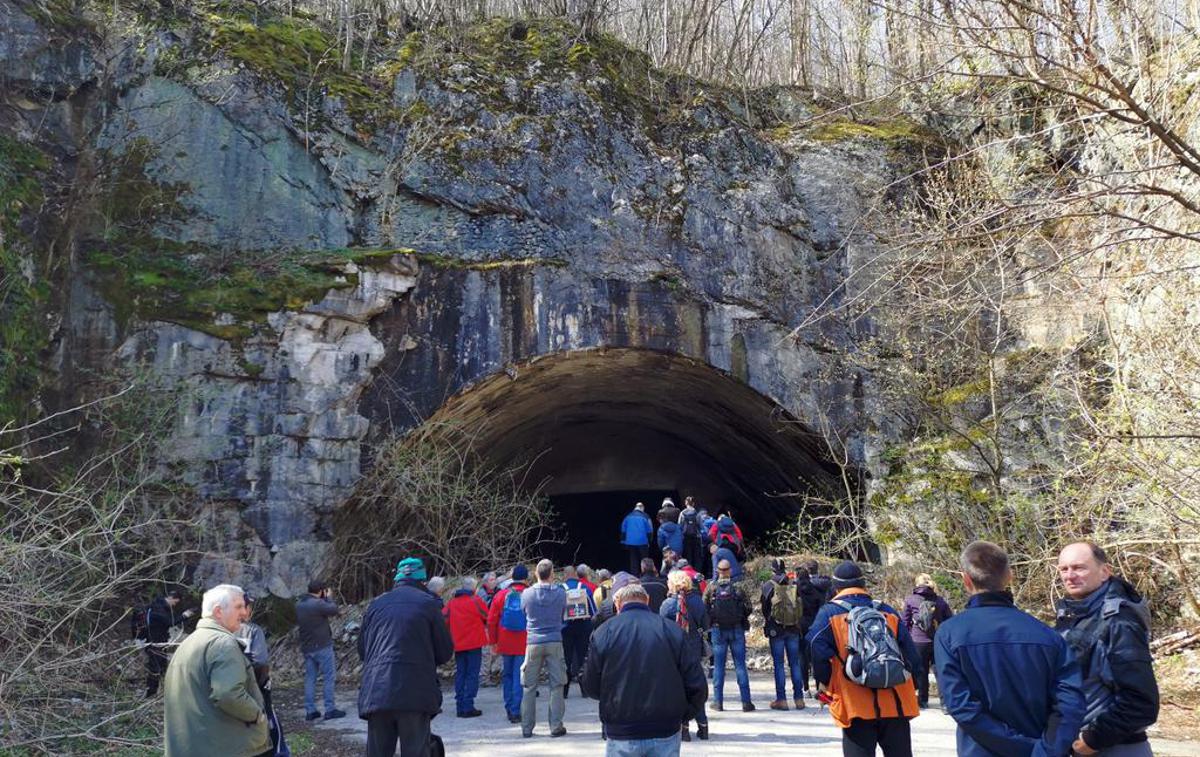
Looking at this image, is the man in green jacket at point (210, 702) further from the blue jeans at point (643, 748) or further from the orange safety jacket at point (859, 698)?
the orange safety jacket at point (859, 698)

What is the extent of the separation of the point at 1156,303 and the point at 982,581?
6.70 metres

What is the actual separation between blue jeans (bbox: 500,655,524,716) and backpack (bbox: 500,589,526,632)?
0.27 metres

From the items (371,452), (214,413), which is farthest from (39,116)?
(371,452)

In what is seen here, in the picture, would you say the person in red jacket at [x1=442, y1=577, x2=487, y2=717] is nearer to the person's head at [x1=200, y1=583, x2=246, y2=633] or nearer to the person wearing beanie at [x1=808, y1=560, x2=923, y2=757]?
the person's head at [x1=200, y1=583, x2=246, y2=633]

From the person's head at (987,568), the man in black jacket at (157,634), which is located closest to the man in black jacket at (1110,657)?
the person's head at (987,568)

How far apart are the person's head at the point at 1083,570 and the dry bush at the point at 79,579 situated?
634cm

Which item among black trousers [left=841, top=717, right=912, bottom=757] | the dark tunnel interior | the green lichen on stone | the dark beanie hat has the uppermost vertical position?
the green lichen on stone

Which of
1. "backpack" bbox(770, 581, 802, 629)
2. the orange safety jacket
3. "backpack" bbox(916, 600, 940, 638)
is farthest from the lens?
"backpack" bbox(770, 581, 802, 629)

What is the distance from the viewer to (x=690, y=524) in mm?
14320

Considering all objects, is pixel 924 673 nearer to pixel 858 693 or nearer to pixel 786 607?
pixel 786 607

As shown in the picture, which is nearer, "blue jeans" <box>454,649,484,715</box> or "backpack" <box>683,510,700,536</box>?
"blue jeans" <box>454,649,484,715</box>

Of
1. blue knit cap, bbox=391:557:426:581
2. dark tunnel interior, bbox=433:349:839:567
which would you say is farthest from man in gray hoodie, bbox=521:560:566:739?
dark tunnel interior, bbox=433:349:839:567

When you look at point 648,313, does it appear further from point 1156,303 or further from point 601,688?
point 601,688

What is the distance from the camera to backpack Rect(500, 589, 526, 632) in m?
8.09
